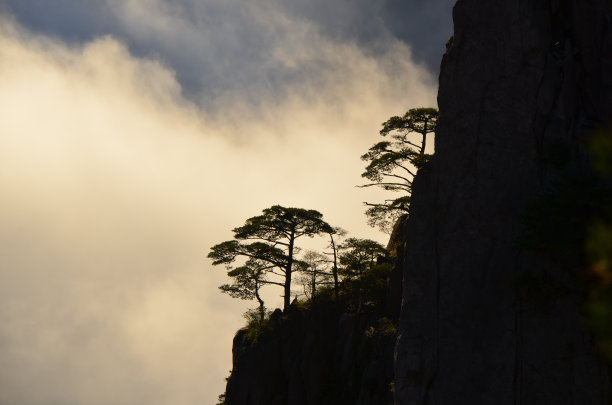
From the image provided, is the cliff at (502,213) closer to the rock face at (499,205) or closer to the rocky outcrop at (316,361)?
the rock face at (499,205)

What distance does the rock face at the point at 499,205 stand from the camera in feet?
57.2

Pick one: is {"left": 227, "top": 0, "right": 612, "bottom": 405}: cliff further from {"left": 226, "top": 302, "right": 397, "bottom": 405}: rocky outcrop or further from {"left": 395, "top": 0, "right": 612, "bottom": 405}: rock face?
{"left": 226, "top": 302, "right": 397, "bottom": 405}: rocky outcrop

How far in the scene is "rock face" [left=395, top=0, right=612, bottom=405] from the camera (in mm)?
17422

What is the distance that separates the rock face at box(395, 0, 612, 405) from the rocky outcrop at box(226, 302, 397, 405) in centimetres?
710

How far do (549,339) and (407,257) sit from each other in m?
7.03

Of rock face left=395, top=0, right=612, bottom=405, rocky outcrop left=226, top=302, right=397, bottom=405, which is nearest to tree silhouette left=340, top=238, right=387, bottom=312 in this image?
rocky outcrop left=226, top=302, right=397, bottom=405

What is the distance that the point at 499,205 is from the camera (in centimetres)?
1948

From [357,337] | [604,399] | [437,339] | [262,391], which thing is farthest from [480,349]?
[262,391]

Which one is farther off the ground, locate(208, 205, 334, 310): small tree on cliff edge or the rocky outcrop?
locate(208, 205, 334, 310): small tree on cliff edge

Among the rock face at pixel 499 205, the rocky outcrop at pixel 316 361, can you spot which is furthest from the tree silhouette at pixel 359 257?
the rock face at pixel 499 205

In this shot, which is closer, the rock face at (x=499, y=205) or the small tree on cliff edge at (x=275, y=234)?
the rock face at (x=499, y=205)

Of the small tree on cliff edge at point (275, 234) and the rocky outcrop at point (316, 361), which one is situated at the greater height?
the small tree on cliff edge at point (275, 234)

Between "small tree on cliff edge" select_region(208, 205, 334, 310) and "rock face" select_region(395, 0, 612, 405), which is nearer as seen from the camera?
"rock face" select_region(395, 0, 612, 405)

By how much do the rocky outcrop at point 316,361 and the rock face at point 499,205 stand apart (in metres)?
7.10
